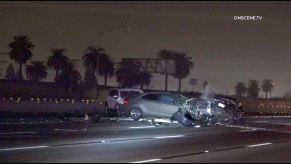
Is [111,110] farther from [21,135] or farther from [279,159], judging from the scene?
[279,159]

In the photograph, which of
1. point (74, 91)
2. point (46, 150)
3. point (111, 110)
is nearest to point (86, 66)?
point (74, 91)

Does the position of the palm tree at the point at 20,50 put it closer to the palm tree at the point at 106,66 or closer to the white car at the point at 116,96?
the palm tree at the point at 106,66

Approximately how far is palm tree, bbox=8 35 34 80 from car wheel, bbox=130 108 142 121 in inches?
2389

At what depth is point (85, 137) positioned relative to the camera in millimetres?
22328

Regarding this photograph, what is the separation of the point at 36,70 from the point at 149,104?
79.4 metres

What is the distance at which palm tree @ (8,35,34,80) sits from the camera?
93.7m

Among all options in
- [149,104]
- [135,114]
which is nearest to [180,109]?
[149,104]

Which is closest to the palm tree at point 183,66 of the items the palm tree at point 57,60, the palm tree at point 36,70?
the palm tree at point 57,60

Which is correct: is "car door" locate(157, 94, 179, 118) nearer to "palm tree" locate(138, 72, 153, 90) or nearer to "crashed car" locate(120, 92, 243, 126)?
"crashed car" locate(120, 92, 243, 126)

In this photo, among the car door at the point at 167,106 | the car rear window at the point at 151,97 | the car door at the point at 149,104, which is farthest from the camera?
the car rear window at the point at 151,97

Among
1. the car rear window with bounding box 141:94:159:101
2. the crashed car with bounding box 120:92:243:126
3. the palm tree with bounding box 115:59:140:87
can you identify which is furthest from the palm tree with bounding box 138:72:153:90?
the car rear window with bounding box 141:94:159:101

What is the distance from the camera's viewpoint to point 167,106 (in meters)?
33.8

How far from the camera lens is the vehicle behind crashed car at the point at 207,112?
31.8 meters

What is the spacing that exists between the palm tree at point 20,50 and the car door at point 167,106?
2447 inches
